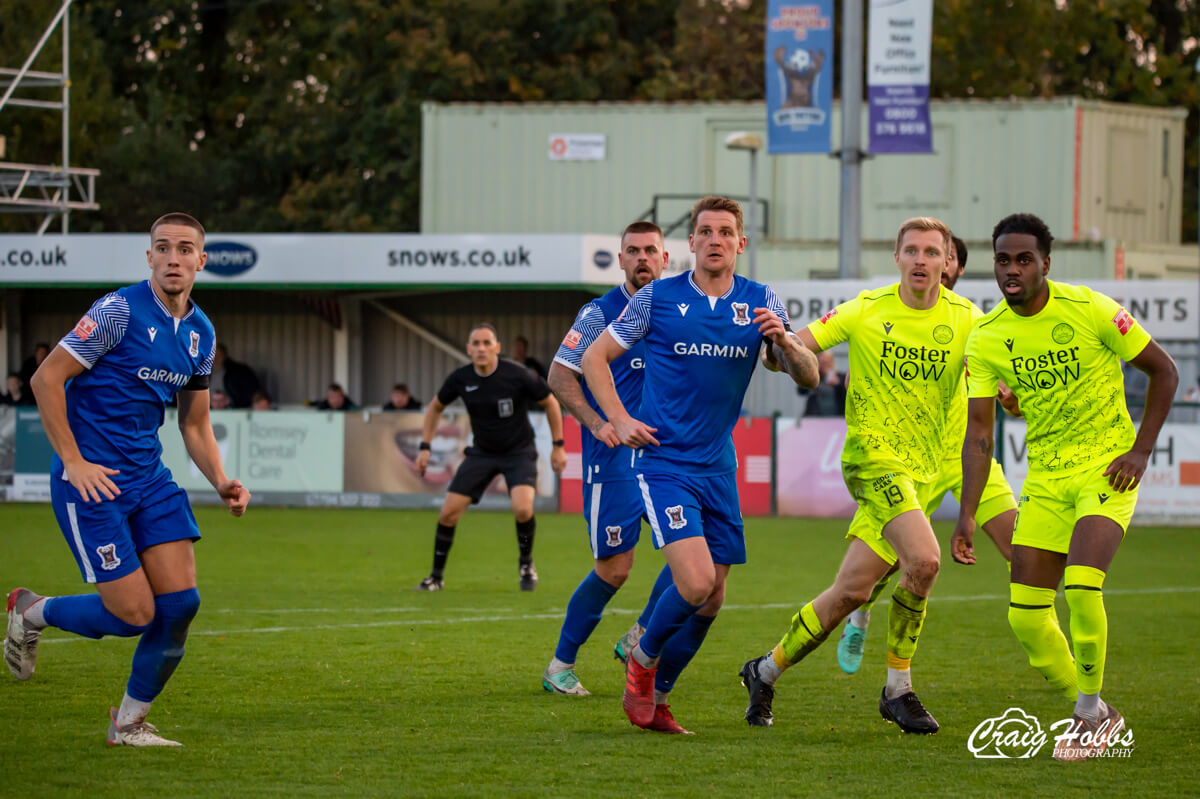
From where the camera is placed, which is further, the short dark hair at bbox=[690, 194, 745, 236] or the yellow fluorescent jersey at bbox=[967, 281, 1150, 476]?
the short dark hair at bbox=[690, 194, 745, 236]

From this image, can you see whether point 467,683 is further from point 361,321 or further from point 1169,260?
point 1169,260

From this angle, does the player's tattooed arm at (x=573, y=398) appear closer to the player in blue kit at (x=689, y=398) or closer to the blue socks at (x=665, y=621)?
the player in blue kit at (x=689, y=398)

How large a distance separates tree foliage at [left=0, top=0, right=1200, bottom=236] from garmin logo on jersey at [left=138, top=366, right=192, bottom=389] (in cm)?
3340

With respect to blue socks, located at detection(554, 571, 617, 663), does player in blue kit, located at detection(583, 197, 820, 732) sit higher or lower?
higher

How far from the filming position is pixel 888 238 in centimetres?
2973

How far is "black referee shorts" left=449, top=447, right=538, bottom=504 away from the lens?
1302 centimetres

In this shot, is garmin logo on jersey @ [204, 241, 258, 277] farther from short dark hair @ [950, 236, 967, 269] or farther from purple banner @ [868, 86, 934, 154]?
short dark hair @ [950, 236, 967, 269]

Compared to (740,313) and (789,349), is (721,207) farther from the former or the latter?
(789,349)

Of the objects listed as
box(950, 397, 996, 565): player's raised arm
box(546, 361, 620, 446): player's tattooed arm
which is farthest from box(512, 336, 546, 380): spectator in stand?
box(950, 397, 996, 565): player's raised arm

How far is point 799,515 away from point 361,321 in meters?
10.7

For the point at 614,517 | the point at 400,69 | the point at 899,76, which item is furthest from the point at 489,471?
the point at 400,69

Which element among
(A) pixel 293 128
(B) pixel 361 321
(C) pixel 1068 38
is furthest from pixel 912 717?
(A) pixel 293 128

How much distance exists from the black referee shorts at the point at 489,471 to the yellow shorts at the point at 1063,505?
6.64 metres

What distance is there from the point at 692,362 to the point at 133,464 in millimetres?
2368
